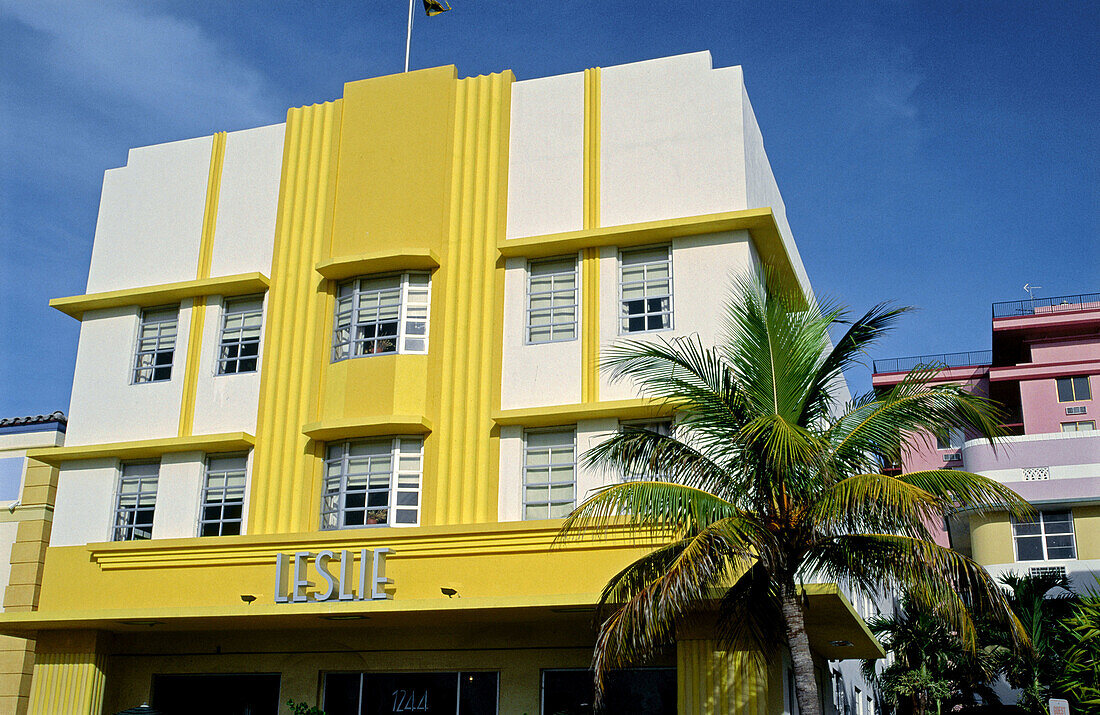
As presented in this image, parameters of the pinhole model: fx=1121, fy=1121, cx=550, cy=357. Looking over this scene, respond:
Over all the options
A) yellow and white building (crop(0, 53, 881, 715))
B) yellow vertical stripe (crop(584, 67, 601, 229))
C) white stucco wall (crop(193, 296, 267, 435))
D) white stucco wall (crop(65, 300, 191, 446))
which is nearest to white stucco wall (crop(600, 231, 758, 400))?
yellow and white building (crop(0, 53, 881, 715))

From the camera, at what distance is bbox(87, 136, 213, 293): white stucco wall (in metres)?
23.0

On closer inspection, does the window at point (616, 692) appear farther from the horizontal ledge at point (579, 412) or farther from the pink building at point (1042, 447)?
the pink building at point (1042, 447)

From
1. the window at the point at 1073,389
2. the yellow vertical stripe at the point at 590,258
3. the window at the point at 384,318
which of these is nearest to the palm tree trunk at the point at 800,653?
the yellow vertical stripe at the point at 590,258

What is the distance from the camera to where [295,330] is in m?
21.5

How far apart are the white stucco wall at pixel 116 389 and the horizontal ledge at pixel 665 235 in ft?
23.5

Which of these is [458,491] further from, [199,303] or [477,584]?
[199,303]

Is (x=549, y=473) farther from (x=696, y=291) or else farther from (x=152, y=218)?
(x=152, y=218)

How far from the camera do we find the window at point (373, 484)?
19.7 meters

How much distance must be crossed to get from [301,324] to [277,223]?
232 centimetres

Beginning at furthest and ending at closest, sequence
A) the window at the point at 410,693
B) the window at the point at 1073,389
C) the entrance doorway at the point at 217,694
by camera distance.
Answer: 1. the window at the point at 1073,389
2. the entrance doorway at the point at 217,694
3. the window at the point at 410,693

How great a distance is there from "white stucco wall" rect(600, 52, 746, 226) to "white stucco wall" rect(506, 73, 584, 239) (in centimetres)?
53

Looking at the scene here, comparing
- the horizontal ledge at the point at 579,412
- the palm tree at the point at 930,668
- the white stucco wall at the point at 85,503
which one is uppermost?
the horizontal ledge at the point at 579,412

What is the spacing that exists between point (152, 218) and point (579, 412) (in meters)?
10.6

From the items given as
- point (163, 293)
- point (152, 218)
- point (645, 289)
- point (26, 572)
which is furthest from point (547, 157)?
point (26, 572)
